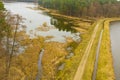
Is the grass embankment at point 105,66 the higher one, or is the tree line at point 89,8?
the tree line at point 89,8

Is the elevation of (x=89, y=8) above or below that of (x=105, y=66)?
above

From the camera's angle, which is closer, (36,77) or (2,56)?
(36,77)

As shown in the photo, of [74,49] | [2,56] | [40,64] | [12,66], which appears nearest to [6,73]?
[12,66]

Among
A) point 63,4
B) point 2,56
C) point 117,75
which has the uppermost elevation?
point 63,4

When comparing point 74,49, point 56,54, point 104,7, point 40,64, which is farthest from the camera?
point 104,7

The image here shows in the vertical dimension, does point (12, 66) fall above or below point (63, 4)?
below

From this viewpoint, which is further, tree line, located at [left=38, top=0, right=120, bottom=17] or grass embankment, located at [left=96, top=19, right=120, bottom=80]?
tree line, located at [left=38, top=0, right=120, bottom=17]

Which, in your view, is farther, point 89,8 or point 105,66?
Answer: point 89,8

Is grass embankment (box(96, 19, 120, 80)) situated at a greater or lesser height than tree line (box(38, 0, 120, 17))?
lesser

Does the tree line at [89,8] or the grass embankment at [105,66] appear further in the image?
the tree line at [89,8]

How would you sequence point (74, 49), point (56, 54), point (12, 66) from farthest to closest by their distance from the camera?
point (74, 49) < point (56, 54) < point (12, 66)

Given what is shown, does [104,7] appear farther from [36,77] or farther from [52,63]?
[36,77]
